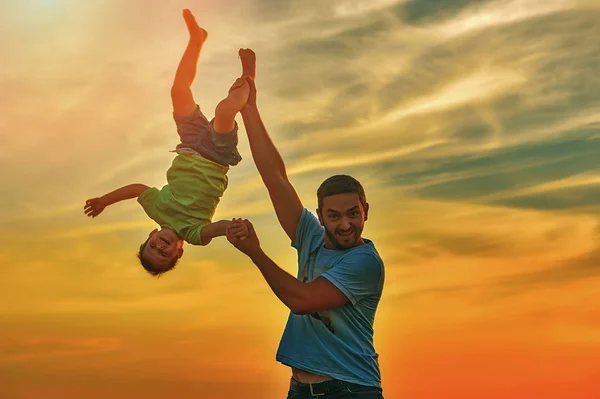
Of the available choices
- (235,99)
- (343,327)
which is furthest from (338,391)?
(235,99)

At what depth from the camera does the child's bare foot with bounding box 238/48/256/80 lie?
25.2 ft

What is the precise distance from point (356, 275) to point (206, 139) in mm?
2591

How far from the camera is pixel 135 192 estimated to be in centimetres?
817

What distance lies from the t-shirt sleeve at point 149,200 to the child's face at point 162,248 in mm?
218

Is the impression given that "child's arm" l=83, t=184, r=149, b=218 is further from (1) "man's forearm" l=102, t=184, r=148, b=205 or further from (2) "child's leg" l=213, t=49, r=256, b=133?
(2) "child's leg" l=213, t=49, r=256, b=133

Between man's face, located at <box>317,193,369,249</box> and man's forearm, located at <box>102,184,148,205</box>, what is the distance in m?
2.74

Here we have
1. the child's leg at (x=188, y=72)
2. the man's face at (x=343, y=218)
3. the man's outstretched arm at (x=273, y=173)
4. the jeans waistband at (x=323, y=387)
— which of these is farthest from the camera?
the child's leg at (x=188, y=72)

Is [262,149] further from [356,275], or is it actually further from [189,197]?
[356,275]

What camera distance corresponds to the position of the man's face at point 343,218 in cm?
599

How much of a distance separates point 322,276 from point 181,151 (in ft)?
8.57

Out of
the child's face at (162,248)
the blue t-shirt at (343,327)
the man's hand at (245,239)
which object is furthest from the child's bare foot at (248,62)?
the man's hand at (245,239)

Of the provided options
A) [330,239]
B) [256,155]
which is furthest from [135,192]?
[330,239]

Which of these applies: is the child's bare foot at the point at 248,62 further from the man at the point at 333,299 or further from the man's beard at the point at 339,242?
the man's beard at the point at 339,242

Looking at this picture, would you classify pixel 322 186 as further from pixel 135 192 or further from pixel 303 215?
pixel 135 192
